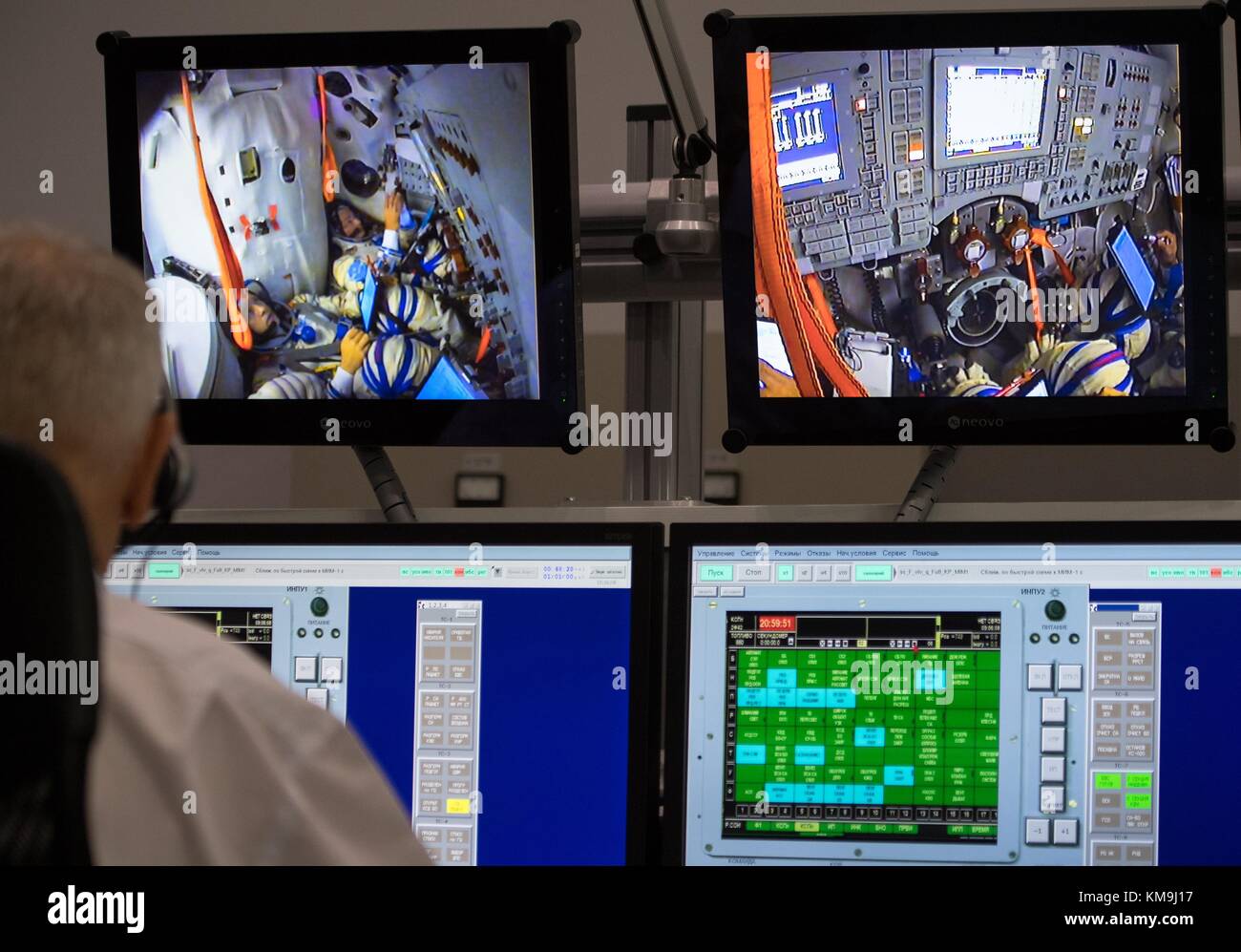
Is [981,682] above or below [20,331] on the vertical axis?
below

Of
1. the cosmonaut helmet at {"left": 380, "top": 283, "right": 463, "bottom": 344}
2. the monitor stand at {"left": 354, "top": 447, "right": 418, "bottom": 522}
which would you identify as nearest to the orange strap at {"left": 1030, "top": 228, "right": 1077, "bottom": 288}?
the cosmonaut helmet at {"left": 380, "top": 283, "right": 463, "bottom": 344}

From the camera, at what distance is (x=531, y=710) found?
47.9 inches

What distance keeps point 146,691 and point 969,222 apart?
0.95m

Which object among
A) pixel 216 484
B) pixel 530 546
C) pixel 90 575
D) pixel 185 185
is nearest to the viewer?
pixel 90 575

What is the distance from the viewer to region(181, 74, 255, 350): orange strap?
1353 mm

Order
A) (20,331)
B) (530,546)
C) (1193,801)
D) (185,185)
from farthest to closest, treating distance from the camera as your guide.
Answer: (185,185) → (530,546) → (1193,801) → (20,331)

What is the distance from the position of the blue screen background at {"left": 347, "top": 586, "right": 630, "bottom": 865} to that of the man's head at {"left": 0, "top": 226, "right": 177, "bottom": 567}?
60 cm

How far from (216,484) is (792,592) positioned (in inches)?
71.6

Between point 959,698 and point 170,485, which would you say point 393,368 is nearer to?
point 170,485

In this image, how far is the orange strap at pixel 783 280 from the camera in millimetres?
A: 1281

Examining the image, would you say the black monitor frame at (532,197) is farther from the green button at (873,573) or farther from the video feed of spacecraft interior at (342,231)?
the green button at (873,573)

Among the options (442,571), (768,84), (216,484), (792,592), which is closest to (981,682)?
(792,592)
